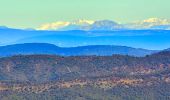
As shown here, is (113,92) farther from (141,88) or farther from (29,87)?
(29,87)

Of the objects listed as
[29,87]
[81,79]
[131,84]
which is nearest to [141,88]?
[131,84]

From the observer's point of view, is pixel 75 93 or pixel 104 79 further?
pixel 104 79

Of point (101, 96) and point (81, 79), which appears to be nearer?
point (101, 96)

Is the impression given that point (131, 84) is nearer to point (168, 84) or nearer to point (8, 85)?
point (168, 84)

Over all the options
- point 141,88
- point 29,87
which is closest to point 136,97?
point 141,88

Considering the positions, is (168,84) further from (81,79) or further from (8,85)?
(8,85)

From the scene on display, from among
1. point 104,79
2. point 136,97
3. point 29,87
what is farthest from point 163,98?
point 29,87

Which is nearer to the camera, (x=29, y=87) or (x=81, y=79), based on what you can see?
(x=29, y=87)
